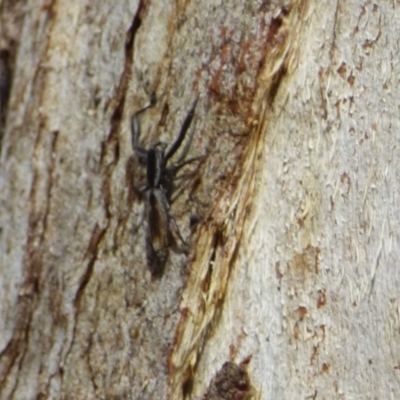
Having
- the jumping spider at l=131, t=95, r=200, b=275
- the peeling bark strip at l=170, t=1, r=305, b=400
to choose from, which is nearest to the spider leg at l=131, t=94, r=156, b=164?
the jumping spider at l=131, t=95, r=200, b=275

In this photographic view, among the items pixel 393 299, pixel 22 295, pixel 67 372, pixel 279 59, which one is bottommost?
pixel 67 372

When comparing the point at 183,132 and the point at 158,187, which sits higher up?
the point at 183,132

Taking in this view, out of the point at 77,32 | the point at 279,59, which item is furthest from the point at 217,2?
the point at 77,32

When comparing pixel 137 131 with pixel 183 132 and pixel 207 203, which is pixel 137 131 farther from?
pixel 207 203

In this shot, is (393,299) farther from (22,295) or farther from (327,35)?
(22,295)

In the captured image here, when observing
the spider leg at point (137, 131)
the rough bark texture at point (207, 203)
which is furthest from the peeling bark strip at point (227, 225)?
the spider leg at point (137, 131)

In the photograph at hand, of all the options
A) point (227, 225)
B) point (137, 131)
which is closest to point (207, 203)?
point (227, 225)

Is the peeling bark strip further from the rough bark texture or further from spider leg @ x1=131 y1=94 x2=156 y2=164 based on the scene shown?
spider leg @ x1=131 y1=94 x2=156 y2=164

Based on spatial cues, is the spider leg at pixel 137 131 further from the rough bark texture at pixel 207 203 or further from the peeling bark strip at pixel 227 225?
the peeling bark strip at pixel 227 225
